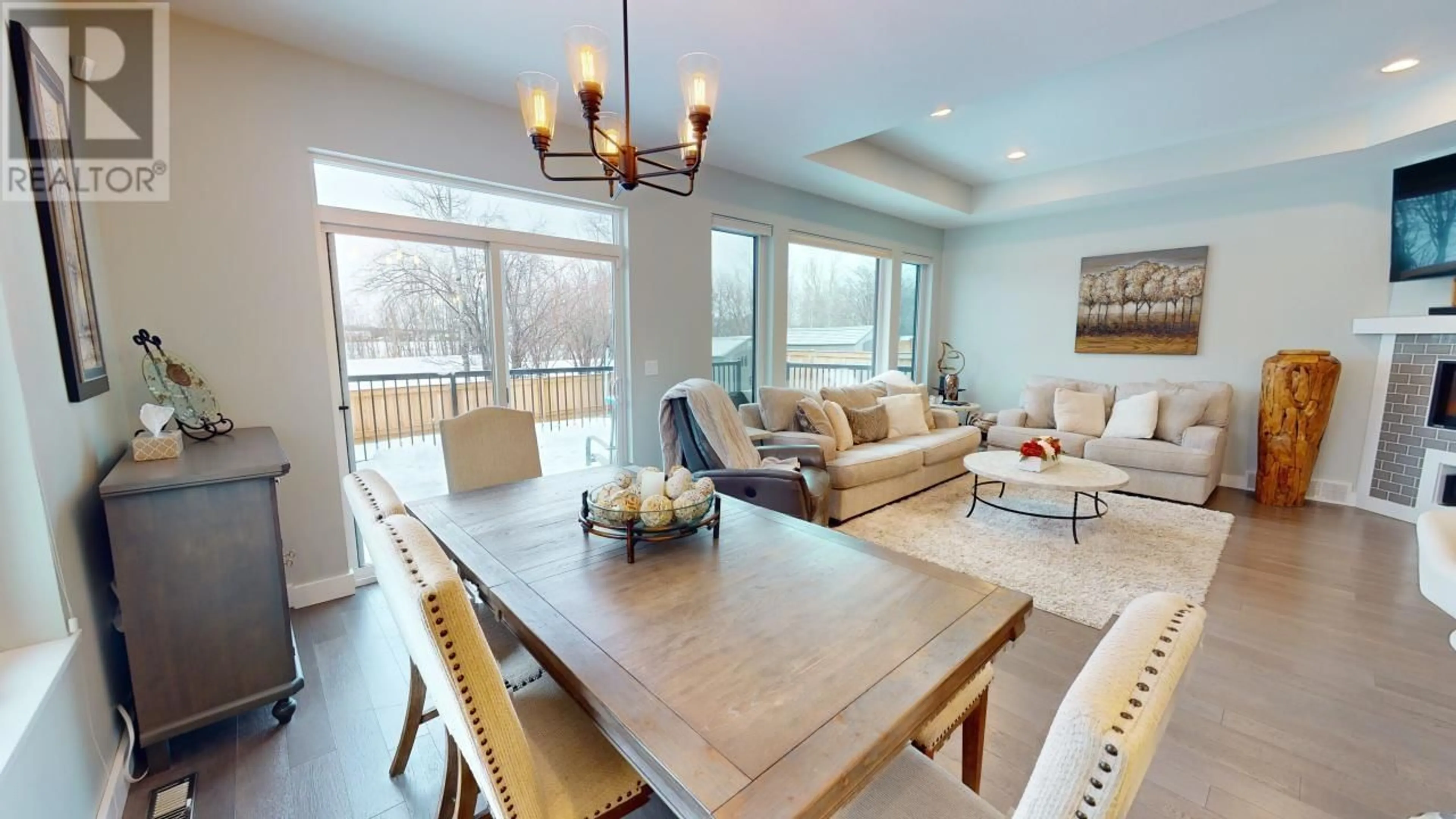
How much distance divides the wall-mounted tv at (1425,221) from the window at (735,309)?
451cm

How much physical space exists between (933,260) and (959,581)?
231 inches

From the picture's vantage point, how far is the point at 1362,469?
423cm

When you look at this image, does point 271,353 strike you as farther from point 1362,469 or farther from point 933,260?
point 1362,469

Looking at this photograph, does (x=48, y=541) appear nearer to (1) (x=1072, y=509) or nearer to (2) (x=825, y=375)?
(1) (x=1072, y=509)

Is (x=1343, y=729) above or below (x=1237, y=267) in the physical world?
below

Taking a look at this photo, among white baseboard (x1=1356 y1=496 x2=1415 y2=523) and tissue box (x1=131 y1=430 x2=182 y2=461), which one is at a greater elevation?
tissue box (x1=131 y1=430 x2=182 y2=461)

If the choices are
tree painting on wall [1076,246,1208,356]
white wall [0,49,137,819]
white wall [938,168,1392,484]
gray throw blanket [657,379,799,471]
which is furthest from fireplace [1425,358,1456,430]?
white wall [0,49,137,819]

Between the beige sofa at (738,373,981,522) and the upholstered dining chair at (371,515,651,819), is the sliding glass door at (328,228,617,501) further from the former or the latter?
the upholstered dining chair at (371,515,651,819)

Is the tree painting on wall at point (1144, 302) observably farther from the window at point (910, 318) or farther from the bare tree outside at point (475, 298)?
the bare tree outside at point (475, 298)

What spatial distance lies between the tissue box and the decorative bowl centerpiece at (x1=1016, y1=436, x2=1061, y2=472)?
4.38 meters

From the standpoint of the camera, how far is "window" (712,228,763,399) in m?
4.49

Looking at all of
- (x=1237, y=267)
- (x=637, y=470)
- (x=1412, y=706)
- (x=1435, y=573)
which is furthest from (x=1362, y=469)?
(x=637, y=470)

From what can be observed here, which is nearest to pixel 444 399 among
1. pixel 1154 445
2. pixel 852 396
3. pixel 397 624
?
pixel 397 624

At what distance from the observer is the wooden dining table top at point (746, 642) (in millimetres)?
810
